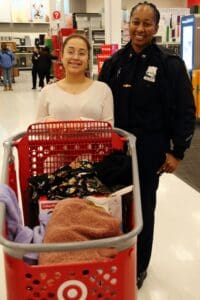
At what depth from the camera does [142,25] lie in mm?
1884

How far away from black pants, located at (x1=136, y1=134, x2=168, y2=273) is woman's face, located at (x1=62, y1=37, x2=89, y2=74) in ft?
1.58

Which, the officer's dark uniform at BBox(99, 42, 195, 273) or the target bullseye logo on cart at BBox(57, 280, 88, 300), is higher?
the officer's dark uniform at BBox(99, 42, 195, 273)

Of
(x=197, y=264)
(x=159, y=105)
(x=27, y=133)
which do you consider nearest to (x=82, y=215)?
(x=27, y=133)

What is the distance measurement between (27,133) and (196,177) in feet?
9.24

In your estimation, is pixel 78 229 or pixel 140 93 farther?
pixel 140 93

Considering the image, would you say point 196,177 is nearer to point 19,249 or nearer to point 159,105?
point 159,105

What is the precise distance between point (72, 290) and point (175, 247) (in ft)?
6.16

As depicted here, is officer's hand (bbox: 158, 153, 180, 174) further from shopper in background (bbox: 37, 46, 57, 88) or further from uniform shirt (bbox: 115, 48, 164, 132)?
shopper in background (bbox: 37, 46, 57, 88)

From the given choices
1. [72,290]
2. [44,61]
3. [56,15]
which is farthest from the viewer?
[44,61]

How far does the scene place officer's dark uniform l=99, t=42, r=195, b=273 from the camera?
6.41 ft

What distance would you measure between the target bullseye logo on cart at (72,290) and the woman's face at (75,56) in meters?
1.19

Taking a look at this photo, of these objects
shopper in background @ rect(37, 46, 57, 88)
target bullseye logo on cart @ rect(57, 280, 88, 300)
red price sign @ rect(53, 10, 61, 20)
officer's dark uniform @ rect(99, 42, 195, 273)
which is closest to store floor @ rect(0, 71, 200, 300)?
officer's dark uniform @ rect(99, 42, 195, 273)

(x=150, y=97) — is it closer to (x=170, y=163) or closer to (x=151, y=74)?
(x=151, y=74)

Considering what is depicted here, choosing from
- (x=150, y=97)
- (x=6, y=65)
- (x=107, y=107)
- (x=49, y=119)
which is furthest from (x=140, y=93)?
(x=6, y=65)
